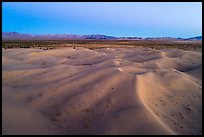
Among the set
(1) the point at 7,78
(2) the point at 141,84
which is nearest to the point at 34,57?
(1) the point at 7,78

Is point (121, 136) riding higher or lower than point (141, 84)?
lower

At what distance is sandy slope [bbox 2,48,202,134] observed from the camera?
6.02m

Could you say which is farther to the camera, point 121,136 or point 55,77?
point 55,77

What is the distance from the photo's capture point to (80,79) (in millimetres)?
9297

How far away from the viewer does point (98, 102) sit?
743cm

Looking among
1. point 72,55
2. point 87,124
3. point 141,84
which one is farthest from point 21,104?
point 72,55

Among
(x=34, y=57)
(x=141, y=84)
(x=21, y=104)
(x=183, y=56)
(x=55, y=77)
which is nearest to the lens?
(x=21, y=104)

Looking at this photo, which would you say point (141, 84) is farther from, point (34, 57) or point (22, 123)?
point (34, 57)

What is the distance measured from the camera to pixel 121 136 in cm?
557

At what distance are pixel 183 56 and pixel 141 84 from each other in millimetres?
13177

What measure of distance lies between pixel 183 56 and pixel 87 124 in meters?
16.3

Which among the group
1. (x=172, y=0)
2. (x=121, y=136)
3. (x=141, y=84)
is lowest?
(x=121, y=136)

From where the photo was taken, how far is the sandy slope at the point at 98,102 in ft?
19.7

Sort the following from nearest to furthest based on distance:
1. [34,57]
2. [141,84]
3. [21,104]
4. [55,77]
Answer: [21,104]
[141,84]
[55,77]
[34,57]
